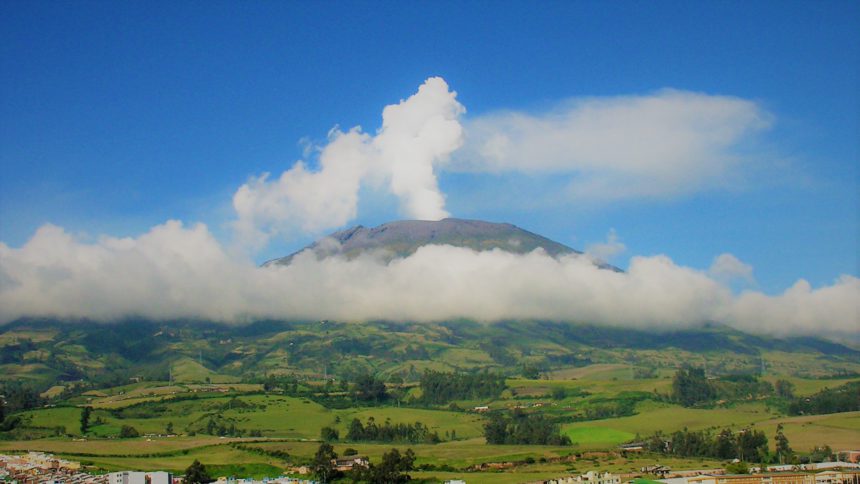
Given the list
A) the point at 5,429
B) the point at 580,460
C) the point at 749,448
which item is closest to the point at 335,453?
the point at 580,460

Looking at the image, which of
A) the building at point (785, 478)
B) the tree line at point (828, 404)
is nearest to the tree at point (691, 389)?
the tree line at point (828, 404)

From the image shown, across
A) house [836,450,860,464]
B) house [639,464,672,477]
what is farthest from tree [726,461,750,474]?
house [836,450,860,464]

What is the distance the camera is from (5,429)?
→ 431 feet

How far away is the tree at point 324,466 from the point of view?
91344 millimetres

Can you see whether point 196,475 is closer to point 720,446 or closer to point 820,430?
point 720,446

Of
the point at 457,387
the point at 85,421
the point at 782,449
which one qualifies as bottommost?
the point at 782,449

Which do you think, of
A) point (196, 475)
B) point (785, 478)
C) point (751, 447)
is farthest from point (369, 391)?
point (785, 478)

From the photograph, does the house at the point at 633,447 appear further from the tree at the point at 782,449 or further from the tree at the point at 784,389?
the tree at the point at 784,389

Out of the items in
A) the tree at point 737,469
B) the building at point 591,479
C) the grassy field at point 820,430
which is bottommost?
the grassy field at point 820,430

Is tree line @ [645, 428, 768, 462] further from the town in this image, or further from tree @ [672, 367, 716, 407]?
tree @ [672, 367, 716, 407]

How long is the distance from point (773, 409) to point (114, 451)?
11003 cm

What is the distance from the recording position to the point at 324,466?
92.1 meters

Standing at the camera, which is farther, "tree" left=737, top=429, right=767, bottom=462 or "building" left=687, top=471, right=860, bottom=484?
"tree" left=737, top=429, right=767, bottom=462

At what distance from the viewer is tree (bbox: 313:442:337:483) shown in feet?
300
